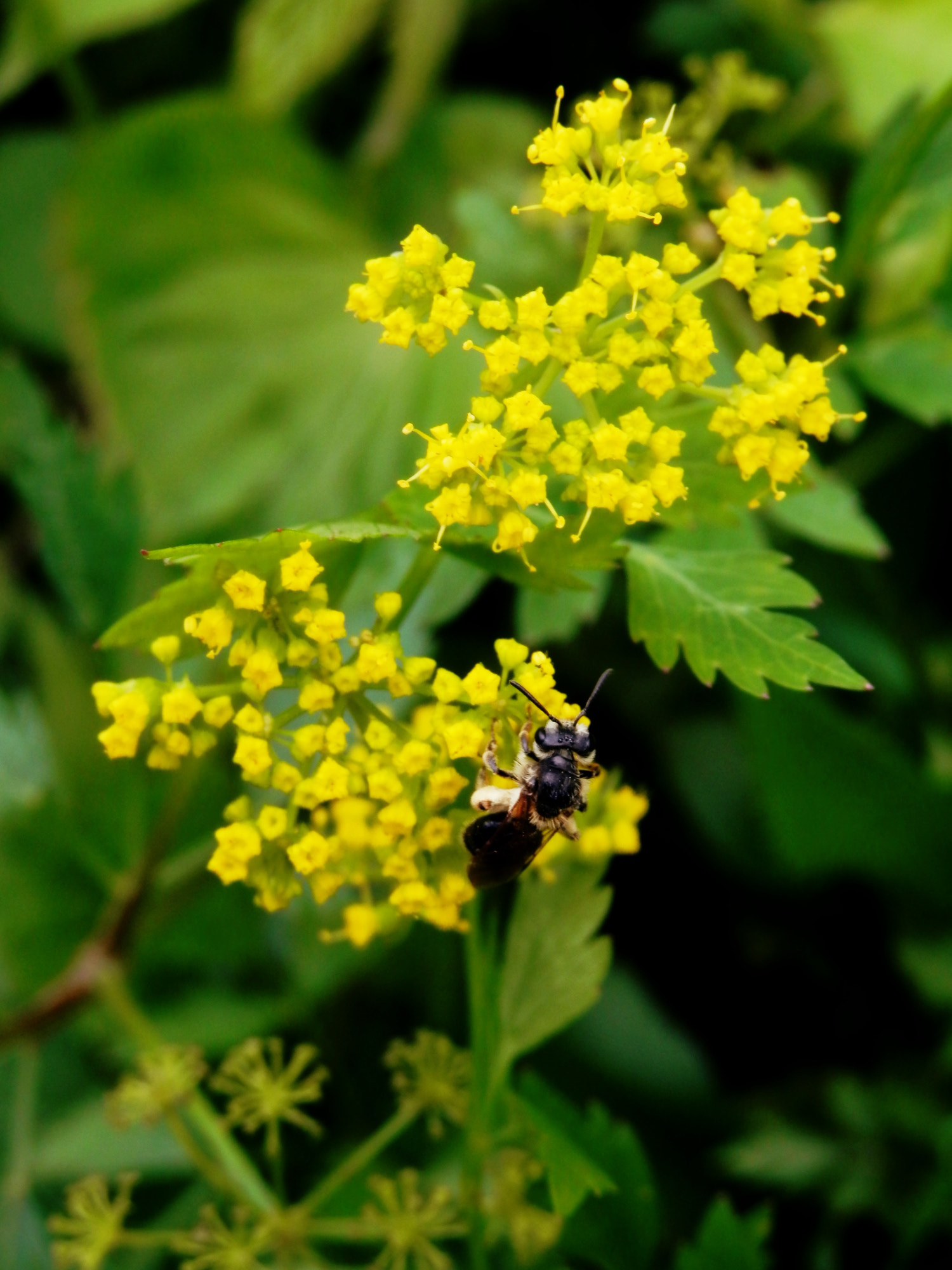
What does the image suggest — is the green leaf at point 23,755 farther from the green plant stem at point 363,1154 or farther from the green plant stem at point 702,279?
the green plant stem at point 702,279

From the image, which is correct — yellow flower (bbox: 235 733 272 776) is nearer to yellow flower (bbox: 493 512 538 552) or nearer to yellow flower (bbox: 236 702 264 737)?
yellow flower (bbox: 236 702 264 737)

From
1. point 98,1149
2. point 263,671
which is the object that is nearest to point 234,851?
point 263,671

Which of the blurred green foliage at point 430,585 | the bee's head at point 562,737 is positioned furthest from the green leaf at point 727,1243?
the bee's head at point 562,737

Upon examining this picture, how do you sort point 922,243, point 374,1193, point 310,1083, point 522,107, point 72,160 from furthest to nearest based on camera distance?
1. point 72,160
2. point 522,107
3. point 922,243
4. point 374,1193
5. point 310,1083

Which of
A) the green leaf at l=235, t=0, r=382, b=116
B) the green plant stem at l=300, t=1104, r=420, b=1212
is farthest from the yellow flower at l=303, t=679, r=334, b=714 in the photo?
the green leaf at l=235, t=0, r=382, b=116

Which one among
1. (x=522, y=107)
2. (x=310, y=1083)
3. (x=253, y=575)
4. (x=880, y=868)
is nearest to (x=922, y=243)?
(x=522, y=107)

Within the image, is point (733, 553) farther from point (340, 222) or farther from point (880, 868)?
point (340, 222)
